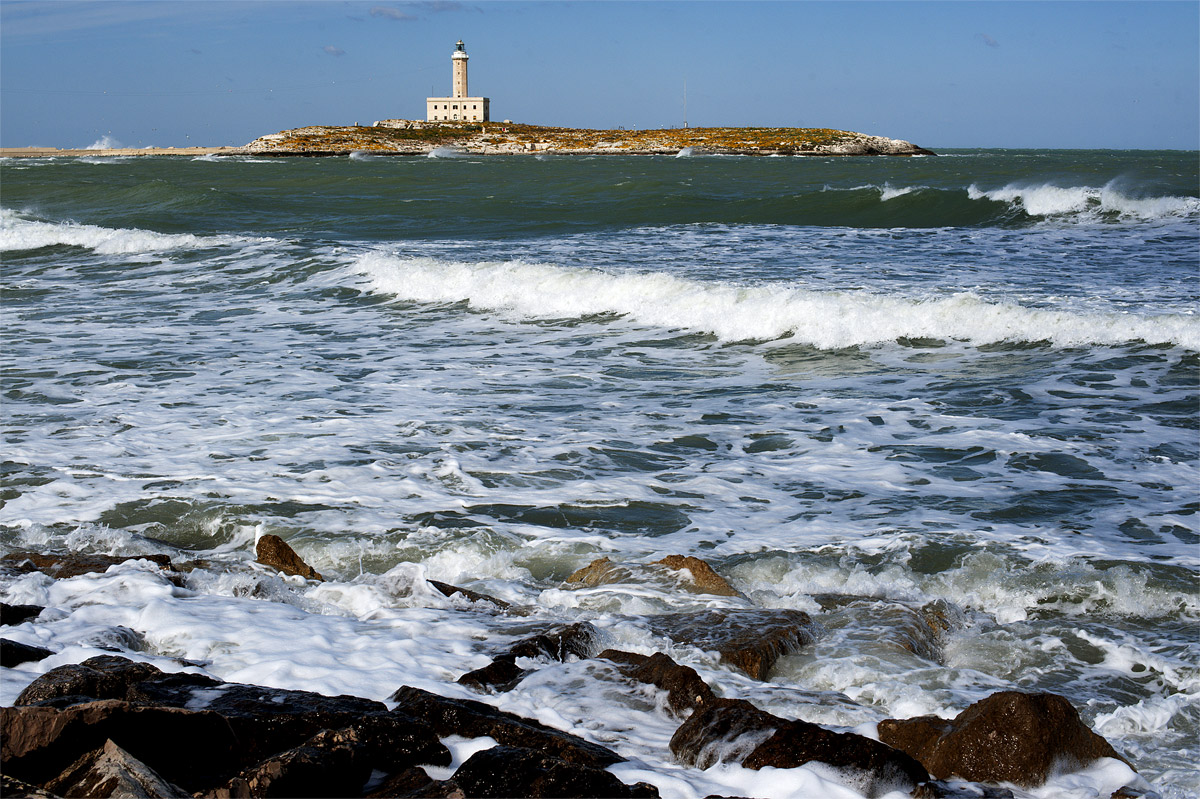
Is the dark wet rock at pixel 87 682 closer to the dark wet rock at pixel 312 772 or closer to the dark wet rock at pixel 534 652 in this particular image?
the dark wet rock at pixel 312 772

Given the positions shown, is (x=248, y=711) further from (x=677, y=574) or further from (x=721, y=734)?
(x=677, y=574)

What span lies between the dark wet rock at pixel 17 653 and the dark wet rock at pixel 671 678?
2.05 meters

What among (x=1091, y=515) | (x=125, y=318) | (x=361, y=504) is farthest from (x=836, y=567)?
(x=125, y=318)

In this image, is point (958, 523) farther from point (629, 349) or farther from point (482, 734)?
point (629, 349)

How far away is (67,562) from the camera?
454 centimetres

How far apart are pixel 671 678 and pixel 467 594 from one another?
1349mm

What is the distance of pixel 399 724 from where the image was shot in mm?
2693

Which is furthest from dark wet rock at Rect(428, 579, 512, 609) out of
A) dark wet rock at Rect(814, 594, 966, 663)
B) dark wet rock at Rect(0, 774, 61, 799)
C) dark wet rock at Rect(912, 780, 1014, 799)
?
dark wet rock at Rect(0, 774, 61, 799)

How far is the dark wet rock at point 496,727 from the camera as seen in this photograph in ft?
8.96

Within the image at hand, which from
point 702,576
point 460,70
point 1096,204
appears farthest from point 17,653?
point 460,70

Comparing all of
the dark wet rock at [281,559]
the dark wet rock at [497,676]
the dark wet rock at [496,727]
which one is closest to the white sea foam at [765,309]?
the dark wet rock at [281,559]

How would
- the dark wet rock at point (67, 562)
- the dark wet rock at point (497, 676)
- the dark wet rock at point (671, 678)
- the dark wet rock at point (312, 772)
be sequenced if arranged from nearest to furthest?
the dark wet rock at point (312, 772) < the dark wet rock at point (671, 678) < the dark wet rock at point (497, 676) < the dark wet rock at point (67, 562)

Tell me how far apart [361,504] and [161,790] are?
3579 millimetres

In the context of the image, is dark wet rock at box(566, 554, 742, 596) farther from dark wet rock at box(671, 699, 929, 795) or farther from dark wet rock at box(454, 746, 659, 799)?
dark wet rock at box(454, 746, 659, 799)
